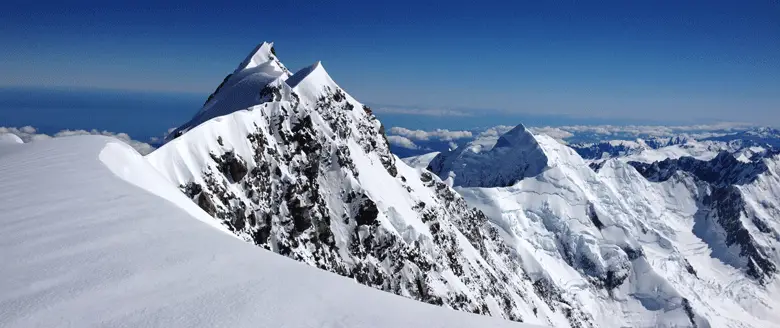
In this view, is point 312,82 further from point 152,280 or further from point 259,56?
point 152,280

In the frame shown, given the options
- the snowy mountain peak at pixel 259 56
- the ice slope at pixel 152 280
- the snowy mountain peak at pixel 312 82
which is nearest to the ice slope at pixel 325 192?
the snowy mountain peak at pixel 312 82

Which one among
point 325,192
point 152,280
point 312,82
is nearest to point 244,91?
point 312,82

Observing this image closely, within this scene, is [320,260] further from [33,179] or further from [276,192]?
[33,179]

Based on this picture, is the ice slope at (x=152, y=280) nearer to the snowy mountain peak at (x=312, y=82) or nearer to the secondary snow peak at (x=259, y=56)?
the snowy mountain peak at (x=312, y=82)

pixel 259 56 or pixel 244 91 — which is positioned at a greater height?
pixel 259 56

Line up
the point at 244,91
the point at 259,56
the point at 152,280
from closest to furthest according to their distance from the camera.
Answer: the point at 152,280
the point at 244,91
the point at 259,56

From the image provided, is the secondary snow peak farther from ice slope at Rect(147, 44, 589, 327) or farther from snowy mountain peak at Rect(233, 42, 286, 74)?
ice slope at Rect(147, 44, 589, 327)
